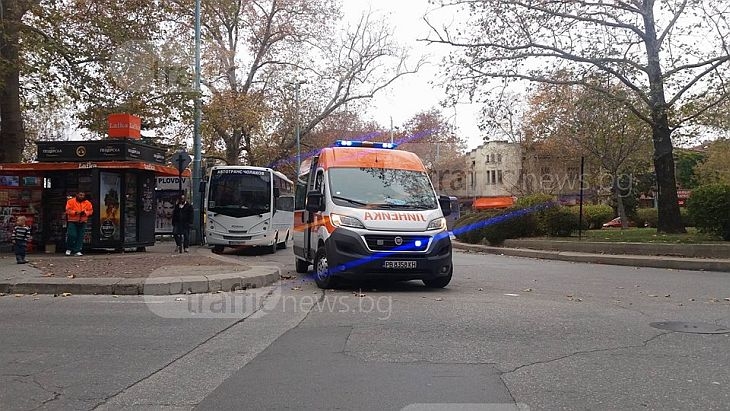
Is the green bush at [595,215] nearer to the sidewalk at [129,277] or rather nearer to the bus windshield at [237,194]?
the bus windshield at [237,194]

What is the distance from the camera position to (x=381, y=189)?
11461 mm

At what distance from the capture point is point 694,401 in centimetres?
494

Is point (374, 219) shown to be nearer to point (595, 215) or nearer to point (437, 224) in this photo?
point (437, 224)

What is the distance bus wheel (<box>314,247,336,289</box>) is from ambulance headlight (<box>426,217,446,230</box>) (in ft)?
6.17

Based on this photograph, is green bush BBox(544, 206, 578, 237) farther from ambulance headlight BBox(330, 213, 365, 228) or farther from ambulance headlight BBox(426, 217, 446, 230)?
ambulance headlight BBox(330, 213, 365, 228)

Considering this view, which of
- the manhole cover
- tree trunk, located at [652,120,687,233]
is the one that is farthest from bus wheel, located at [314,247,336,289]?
tree trunk, located at [652,120,687,233]

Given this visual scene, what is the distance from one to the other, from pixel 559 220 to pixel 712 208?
6584mm

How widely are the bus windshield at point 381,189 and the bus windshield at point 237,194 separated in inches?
461

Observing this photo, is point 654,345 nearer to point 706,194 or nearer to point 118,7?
point 706,194

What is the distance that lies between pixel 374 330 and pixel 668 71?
1603 centimetres

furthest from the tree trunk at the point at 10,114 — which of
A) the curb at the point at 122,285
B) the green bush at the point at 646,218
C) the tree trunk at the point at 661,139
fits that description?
the green bush at the point at 646,218

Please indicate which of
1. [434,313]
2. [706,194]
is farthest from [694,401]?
[706,194]

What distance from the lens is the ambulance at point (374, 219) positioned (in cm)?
1055

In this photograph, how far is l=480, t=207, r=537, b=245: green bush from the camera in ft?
79.4
